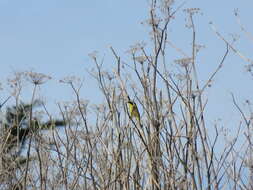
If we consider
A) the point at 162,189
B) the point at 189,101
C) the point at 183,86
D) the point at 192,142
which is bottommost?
the point at 162,189

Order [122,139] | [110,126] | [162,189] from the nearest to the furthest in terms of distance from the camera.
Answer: [162,189], [122,139], [110,126]

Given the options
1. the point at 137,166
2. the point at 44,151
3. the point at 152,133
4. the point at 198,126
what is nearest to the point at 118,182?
the point at 137,166

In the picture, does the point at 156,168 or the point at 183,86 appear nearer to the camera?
the point at 156,168

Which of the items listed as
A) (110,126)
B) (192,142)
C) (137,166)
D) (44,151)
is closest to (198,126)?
(192,142)

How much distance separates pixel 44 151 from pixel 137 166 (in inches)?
A: 36.9

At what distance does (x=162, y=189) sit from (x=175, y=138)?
0.22 m

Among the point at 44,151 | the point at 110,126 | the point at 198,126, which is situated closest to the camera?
the point at 198,126

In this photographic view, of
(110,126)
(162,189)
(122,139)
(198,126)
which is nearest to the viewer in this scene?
(198,126)

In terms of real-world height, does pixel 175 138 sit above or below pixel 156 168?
above

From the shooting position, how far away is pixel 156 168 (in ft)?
6.32

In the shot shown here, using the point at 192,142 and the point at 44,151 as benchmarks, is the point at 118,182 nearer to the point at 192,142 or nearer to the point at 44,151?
the point at 192,142

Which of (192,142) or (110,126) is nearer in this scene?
(192,142)

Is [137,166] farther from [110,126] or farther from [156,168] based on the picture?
[110,126]

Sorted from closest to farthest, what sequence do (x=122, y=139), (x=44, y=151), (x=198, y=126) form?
(x=198, y=126)
(x=122, y=139)
(x=44, y=151)
